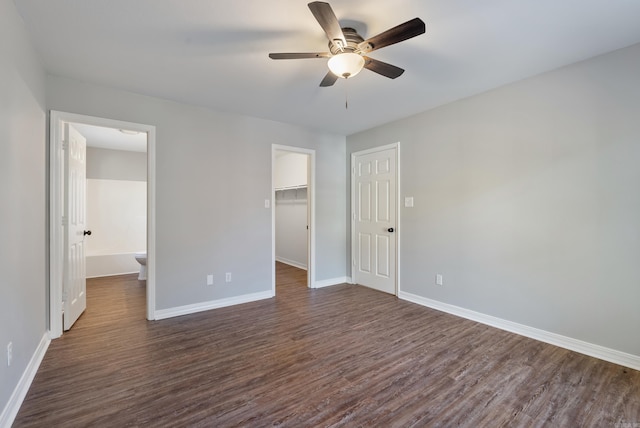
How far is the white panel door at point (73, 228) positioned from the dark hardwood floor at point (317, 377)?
9.5 inches

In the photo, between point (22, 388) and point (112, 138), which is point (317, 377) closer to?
point (22, 388)

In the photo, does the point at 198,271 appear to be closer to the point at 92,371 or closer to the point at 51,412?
the point at 92,371

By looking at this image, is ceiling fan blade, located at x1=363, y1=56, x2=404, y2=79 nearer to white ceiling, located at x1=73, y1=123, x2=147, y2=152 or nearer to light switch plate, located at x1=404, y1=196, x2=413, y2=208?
light switch plate, located at x1=404, y1=196, x2=413, y2=208

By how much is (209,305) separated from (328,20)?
10.6ft

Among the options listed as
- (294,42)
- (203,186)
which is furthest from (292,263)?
(294,42)

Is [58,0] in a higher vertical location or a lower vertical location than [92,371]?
higher

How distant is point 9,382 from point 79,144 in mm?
2539

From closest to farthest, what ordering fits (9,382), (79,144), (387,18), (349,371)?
(9,382), (387,18), (349,371), (79,144)

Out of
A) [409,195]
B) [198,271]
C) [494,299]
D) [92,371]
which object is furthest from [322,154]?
[92,371]

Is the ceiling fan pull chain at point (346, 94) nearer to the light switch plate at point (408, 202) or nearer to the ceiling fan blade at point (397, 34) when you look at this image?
the ceiling fan blade at point (397, 34)

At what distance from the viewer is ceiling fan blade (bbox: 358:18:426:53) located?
1.57 meters

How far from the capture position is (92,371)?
7.02 ft

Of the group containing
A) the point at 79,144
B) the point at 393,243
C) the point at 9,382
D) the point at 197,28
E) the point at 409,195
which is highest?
the point at 197,28

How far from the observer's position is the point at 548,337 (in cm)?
258
